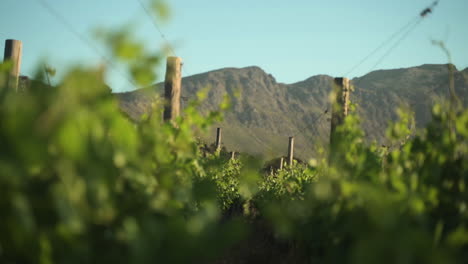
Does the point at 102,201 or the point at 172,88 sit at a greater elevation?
the point at 172,88

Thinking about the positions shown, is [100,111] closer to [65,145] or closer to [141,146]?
[65,145]

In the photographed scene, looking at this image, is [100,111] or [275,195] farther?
[275,195]

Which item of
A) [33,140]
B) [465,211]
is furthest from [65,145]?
[465,211]

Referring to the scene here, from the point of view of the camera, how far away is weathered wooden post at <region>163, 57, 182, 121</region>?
503 centimetres

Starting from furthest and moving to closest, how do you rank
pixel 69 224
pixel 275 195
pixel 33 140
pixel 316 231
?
pixel 275 195, pixel 316 231, pixel 69 224, pixel 33 140

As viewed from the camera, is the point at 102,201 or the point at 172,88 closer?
the point at 102,201

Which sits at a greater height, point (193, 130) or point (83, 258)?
point (193, 130)

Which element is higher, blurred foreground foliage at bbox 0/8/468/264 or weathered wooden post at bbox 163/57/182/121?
weathered wooden post at bbox 163/57/182/121

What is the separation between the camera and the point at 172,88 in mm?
5160

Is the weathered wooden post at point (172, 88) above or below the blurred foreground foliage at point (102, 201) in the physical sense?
above

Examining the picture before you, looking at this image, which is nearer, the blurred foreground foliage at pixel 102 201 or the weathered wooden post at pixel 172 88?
the blurred foreground foliage at pixel 102 201

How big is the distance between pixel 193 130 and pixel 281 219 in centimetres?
123

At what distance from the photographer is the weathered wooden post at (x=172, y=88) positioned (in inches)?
198

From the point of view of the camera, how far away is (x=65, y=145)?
1.24 m
